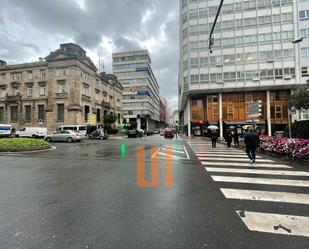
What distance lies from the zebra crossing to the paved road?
2 cm

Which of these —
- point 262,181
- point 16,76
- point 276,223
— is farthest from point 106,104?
point 276,223

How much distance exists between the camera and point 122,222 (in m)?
3.49

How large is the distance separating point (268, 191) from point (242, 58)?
121 feet

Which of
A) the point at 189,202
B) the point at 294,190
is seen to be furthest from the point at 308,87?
the point at 189,202

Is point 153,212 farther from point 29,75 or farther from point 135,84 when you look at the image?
point 135,84

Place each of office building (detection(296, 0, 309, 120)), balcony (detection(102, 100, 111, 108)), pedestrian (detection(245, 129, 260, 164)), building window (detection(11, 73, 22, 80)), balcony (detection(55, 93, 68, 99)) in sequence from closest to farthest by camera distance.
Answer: pedestrian (detection(245, 129, 260, 164)) → office building (detection(296, 0, 309, 120)) → balcony (detection(55, 93, 68, 99)) → building window (detection(11, 73, 22, 80)) → balcony (detection(102, 100, 111, 108))

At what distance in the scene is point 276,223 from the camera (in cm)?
351

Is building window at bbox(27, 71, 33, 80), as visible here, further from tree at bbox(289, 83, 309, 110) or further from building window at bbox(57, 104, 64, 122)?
tree at bbox(289, 83, 309, 110)

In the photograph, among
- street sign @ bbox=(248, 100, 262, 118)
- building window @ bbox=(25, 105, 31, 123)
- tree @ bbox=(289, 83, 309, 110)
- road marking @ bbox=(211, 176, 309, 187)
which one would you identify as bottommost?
road marking @ bbox=(211, 176, 309, 187)

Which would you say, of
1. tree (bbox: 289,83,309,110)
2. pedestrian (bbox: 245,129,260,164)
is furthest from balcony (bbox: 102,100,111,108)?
pedestrian (bbox: 245,129,260,164)

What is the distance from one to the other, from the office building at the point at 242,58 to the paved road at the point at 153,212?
3355 centimetres

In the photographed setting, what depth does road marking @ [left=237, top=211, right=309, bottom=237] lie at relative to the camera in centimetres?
324

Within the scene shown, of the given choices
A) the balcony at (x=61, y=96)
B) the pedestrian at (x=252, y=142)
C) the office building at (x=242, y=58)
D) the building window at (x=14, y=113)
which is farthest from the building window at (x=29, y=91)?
the pedestrian at (x=252, y=142)

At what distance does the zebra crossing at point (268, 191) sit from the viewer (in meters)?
3.43
